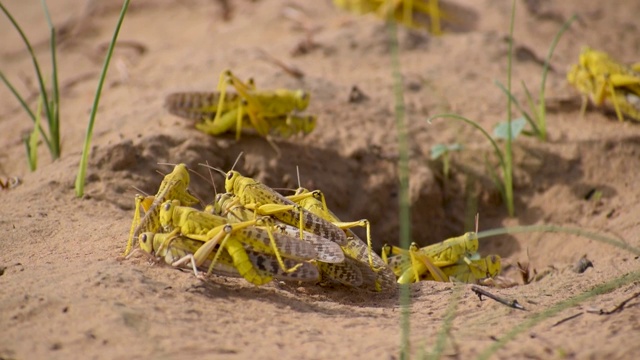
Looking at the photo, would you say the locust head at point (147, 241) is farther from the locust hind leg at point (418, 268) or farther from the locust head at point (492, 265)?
the locust head at point (492, 265)

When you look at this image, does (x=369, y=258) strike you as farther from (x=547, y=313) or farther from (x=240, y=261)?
(x=547, y=313)

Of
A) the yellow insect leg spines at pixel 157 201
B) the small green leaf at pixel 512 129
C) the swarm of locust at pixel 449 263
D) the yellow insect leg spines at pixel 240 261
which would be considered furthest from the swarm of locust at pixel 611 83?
the yellow insect leg spines at pixel 240 261

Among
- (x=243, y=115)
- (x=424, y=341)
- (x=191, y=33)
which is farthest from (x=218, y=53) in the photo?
(x=424, y=341)

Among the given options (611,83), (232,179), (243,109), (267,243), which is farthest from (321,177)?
(611,83)

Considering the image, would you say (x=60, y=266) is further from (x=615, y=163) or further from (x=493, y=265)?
(x=615, y=163)

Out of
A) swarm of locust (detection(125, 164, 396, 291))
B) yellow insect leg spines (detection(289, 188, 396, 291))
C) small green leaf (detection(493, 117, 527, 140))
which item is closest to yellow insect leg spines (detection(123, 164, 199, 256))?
swarm of locust (detection(125, 164, 396, 291))

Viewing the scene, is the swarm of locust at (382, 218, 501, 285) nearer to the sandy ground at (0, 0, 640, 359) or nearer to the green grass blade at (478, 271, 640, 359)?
the sandy ground at (0, 0, 640, 359)
